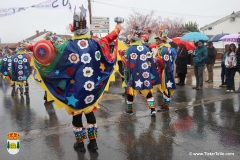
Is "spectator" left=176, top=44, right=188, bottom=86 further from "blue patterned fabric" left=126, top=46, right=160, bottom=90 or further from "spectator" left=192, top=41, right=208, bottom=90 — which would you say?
"blue patterned fabric" left=126, top=46, right=160, bottom=90

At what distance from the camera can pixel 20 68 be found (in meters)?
9.23

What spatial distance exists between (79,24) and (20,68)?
6.32m

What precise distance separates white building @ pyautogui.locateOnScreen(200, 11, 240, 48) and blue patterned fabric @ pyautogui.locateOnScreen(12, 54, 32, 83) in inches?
1158

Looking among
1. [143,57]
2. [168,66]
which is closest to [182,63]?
[168,66]

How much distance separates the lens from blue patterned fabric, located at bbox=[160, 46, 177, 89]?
595 cm

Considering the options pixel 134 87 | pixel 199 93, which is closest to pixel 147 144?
pixel 134 87

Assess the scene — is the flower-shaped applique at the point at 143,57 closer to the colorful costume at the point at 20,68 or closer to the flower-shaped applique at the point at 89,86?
the flower-shaped applique at the point at 89,86

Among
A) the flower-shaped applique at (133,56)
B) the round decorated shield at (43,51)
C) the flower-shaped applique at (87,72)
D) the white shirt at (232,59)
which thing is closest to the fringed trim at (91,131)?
the flower-shaped applique at (87,72)

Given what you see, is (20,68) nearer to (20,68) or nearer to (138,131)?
(20,68)

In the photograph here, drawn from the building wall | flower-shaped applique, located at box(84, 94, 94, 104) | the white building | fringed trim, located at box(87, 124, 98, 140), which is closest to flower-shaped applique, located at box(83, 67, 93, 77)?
flower-shaped applique, located at box(84, 94, 94, 104)

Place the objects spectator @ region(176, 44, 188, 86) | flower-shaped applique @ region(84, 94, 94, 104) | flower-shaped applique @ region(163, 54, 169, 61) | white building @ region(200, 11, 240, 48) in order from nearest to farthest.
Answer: flower-shaped applique @ region(84, 94, 94, 104) < flower-shaped applique @ region(163, 54, 169, 61) < spectator @ region(176, 44, 188, 86) < white building @ region(200, 11, 240, 48)

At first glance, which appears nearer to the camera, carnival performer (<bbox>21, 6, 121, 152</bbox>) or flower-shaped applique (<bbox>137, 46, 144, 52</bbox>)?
carnival performer (<bbox>21, 6, 121, 152</bbox>)

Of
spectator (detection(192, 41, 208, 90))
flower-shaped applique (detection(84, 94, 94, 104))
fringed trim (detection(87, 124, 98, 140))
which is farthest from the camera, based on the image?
Answer: spectator (detection(192, 41, 208, 90))

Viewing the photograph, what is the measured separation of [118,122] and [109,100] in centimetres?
239
